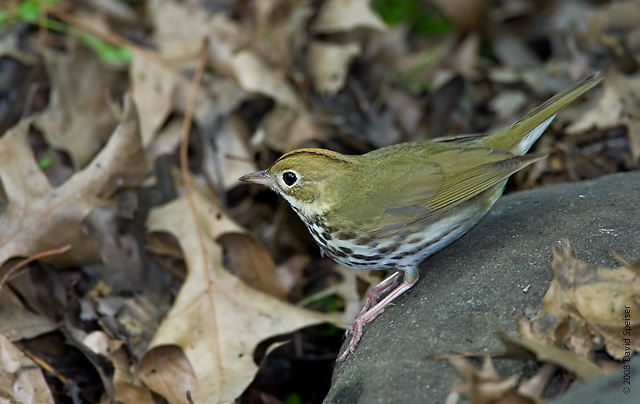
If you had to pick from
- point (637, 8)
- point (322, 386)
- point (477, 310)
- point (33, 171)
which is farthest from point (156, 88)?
point (637, 8)

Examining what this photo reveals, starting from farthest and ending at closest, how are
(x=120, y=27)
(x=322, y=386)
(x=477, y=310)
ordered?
1. (x=120, y=27)
2. (x=322, y=386)
3. (x=477, y=310)

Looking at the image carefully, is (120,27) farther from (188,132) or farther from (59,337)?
(59,337)

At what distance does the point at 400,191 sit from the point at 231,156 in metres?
2.19

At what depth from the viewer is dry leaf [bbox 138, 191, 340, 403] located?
3889mm

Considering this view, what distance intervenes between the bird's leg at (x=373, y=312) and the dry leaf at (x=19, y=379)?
1.59 m

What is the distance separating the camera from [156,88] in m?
5.97

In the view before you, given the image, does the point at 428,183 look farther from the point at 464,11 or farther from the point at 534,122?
the point at 464,11

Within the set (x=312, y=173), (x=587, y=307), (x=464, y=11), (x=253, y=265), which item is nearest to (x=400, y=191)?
(x=312, y=173)

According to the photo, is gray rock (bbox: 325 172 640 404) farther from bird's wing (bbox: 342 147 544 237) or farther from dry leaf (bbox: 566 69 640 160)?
dry leaf (bbox: 566 69 640 160)

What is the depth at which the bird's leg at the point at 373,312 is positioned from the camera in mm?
3445

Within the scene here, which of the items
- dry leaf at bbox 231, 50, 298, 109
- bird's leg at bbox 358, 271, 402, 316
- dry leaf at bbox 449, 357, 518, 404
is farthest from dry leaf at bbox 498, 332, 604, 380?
dry leaf at bbox 231, 50, 298, 109

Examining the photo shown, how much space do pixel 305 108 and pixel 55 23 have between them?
248 centimetres

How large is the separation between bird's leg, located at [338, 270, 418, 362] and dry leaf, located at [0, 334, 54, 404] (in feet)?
5.23

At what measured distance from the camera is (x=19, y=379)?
369 centimetres
